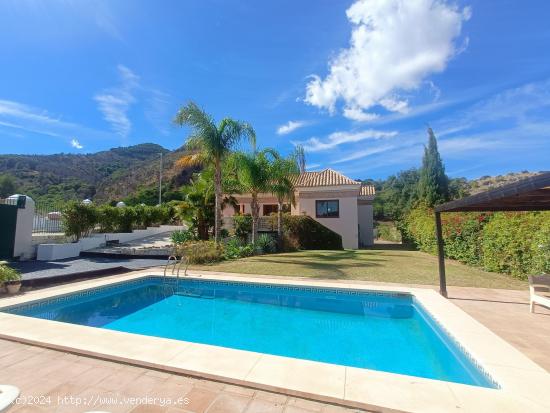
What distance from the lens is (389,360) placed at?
18.5 ft

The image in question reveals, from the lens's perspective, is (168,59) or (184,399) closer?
(184,399)

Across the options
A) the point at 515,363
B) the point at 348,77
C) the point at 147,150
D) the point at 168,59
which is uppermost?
the point at 147,150

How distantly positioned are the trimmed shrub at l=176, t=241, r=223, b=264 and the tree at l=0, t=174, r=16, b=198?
141 ft

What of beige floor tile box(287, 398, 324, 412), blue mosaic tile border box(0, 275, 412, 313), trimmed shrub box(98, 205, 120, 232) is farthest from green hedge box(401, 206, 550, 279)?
trimmed shrub box(98, 205, 120, 232)

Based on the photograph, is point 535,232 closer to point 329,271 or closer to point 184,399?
point 329,271

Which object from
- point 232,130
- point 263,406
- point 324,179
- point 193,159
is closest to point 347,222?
point 324,179

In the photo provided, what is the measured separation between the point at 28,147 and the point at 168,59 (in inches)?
2464

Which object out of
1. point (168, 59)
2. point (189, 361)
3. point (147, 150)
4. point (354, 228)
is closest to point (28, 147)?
point (147, 150)

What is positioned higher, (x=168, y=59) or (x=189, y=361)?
(x=168, y=59)

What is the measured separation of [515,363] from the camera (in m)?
4.48

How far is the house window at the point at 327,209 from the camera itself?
24859 mm

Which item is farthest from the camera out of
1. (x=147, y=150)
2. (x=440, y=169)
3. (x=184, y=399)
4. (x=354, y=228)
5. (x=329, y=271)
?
(x=147, y=150)

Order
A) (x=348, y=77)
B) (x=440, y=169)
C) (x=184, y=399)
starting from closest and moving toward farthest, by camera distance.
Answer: (x=184, y=399) < (x=348, y=77) < (x=440, y=169)

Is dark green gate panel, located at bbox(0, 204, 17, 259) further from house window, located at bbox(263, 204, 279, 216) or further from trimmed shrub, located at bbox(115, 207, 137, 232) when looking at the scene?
house window, located at bbox(263, 204, 279, 216)
